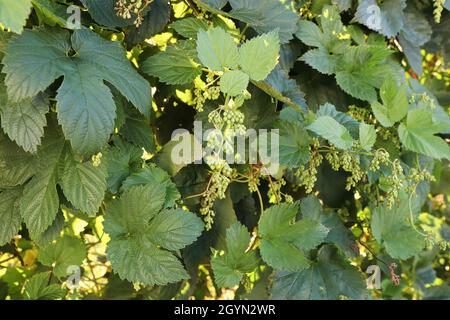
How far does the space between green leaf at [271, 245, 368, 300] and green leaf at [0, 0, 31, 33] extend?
75 centimetres

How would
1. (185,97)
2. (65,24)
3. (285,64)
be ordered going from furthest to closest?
(185,97), (285,64), (65,24)

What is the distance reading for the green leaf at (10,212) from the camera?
1.12 meters

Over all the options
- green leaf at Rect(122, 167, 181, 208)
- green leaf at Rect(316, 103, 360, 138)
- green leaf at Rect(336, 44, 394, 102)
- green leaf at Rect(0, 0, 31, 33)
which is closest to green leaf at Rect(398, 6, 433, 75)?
green leaf at Rect(336, 44, 394, 102)

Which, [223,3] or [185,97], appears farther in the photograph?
[185,97]

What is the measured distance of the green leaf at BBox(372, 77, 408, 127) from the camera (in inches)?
49.9

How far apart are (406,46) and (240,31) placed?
0.51 metres

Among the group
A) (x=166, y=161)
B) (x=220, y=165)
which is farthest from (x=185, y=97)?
(x=220, y=165)

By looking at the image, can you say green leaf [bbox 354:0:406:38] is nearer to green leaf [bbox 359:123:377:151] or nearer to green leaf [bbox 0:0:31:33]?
green leaf [bbox 359:123:377:151]

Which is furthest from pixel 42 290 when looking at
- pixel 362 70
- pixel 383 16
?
pixel 383 16

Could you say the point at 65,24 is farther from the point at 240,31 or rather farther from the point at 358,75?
the point at 358,75

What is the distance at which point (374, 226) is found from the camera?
1.36 m

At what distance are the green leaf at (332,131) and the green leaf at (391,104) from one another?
0.52 ft

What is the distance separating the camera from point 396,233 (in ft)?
4.53

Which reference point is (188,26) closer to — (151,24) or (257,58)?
(151,24)
